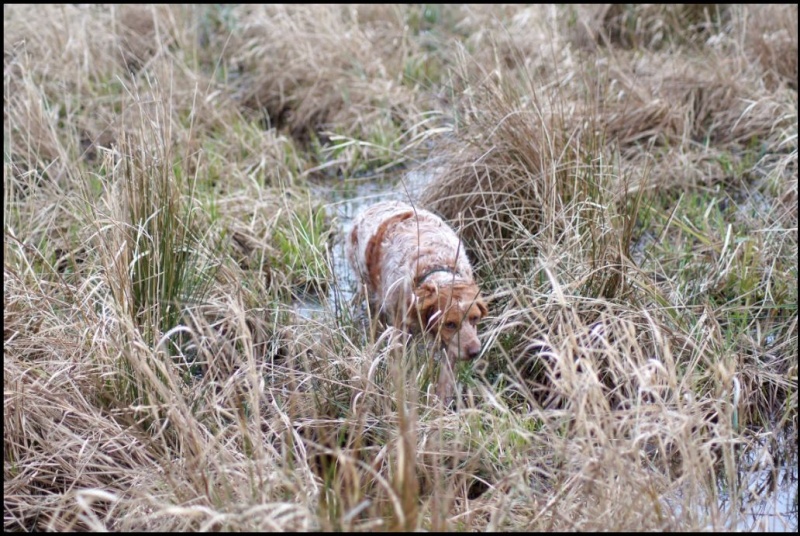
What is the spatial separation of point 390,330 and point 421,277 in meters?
0.48

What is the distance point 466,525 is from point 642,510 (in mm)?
578

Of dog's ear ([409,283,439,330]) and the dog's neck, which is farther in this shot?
the dog's neck

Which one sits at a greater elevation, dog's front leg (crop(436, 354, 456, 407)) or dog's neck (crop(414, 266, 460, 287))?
dog's neck (crop(414, 266, 460, 287))

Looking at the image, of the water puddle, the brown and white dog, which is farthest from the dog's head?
the water puddle

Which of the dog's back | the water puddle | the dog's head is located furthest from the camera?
the dog's back

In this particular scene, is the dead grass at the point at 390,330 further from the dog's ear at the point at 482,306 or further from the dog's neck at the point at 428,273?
the dog's neck at the point at 428,273

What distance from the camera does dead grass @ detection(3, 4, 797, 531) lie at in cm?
276

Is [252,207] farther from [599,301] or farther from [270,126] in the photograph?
[599,301]

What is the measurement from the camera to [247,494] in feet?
8.82

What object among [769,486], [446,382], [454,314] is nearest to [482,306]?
[454,314]

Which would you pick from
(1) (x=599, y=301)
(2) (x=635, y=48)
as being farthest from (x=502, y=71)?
(2) (x=635, y=48)

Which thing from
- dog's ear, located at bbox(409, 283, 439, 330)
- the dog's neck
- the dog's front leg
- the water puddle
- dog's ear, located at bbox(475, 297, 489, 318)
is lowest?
the water puddle

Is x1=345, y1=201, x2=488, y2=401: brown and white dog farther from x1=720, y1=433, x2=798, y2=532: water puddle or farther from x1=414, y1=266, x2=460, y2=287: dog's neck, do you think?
x1=720, y1=433, x2=798, y2=532: water puddle

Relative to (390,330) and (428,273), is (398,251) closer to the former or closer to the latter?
(428,273)
